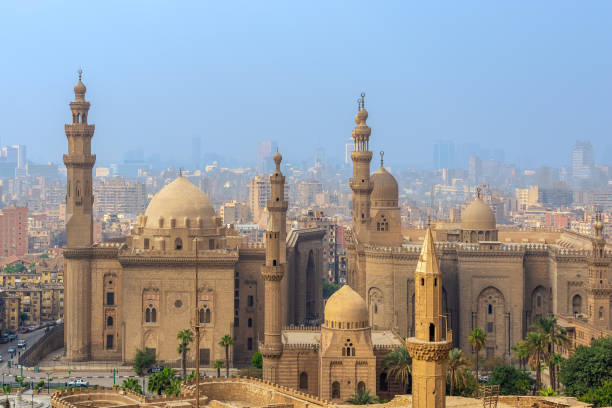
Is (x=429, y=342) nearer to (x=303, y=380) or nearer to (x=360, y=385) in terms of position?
(x=360, y=385)

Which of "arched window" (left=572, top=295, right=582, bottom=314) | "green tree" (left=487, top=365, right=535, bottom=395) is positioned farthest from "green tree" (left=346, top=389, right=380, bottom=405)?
"arched window" (left=572, top=295, right=582, bottom=314)

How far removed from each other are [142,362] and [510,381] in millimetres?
19726

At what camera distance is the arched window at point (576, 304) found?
202ft

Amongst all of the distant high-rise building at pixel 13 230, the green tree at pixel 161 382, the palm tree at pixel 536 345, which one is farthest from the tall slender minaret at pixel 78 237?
the distant high-rise building at pixel 13 230

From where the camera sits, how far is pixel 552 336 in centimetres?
5316

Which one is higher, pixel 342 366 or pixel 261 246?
pixel 261 246

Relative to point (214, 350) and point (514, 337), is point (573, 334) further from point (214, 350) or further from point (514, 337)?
point (214, 350)

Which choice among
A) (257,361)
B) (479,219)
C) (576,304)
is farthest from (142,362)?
(576,304)

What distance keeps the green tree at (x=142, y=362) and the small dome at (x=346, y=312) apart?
13986 millimetres

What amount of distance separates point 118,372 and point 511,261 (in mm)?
21998

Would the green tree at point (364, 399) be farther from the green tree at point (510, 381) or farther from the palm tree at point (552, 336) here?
the palm tree at point (552, 336)

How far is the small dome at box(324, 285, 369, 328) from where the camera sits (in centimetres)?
5084

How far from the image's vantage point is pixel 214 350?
208 feet

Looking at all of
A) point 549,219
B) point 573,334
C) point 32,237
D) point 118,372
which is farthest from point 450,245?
point 549,219
